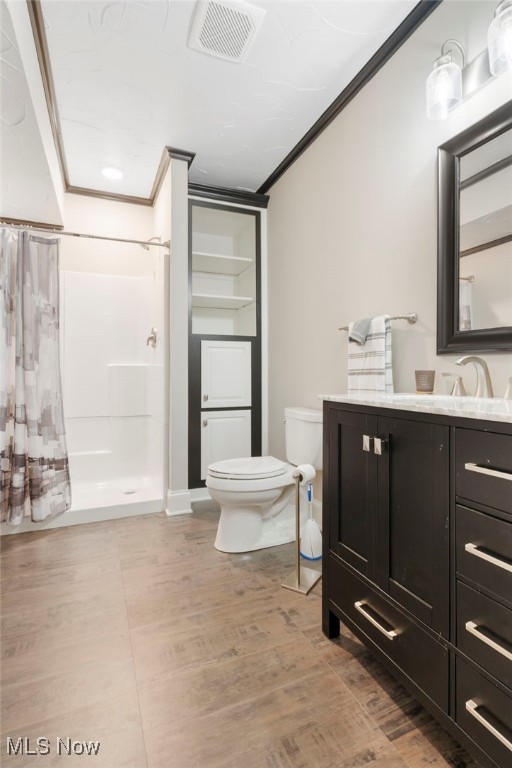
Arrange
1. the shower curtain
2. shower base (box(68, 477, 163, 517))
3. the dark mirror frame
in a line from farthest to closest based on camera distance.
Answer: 1. shower base (box(68, 477, 163, 517))
2. the shower curtain
3. the dark mirror frame

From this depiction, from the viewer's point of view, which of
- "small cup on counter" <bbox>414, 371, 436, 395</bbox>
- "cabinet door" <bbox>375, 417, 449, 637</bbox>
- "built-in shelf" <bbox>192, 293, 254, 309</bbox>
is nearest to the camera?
"cabinet door" <bbox>375, 417, 449, 637</bbox>

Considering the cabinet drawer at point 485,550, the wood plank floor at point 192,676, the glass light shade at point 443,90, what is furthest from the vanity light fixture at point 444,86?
the wood plank floor at point 192,676

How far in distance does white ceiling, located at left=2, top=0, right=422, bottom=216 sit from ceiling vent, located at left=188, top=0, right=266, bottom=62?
4cm

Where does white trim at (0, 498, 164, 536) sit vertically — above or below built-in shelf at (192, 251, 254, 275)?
below

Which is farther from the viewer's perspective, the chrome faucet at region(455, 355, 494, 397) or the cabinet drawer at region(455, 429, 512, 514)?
the chrome faucet at region(455, 355, 494, 397)

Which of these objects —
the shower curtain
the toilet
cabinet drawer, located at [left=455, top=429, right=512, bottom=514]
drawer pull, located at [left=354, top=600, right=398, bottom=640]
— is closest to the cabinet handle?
cabinet drawer, located at [left=455, top=429, right=512, bottom=514]

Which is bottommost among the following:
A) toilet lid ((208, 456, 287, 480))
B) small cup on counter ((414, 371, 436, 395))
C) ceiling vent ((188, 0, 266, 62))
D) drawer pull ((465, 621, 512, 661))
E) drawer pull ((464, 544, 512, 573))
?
drawer pull ((465, 621, 512, 661))

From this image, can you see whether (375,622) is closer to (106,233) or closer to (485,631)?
(485,631)

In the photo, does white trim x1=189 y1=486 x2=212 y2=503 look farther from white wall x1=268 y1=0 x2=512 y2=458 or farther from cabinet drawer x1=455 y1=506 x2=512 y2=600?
cabinet drawer x1=455 y1=506 x2=512 y2=600

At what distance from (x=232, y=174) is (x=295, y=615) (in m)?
2.93

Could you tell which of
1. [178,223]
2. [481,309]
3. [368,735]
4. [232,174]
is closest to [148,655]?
[368,735]

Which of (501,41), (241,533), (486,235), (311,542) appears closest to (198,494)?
Result: (241,533)

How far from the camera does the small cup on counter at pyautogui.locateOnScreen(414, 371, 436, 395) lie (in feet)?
4.76

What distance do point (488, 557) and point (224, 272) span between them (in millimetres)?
2993
